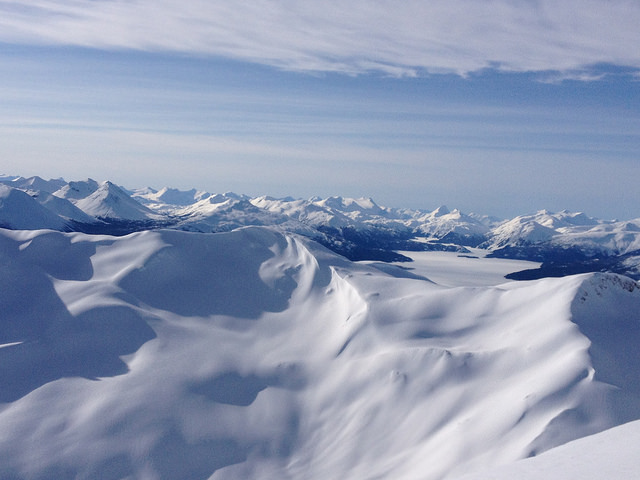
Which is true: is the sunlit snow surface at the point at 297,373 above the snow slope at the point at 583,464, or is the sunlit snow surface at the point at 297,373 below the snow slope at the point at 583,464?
below

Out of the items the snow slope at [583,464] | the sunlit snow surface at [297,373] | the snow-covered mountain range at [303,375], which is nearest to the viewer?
the snow slope at [583,464]

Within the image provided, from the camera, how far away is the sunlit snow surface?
46.4m

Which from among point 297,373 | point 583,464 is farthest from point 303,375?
point 583,464

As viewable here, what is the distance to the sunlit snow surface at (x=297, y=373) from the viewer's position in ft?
152

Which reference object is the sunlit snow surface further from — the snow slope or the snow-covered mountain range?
the snow slope

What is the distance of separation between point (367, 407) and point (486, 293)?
31264mm

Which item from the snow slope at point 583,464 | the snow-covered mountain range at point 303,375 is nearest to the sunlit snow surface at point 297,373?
the snow-covered mountain range at point 303,375

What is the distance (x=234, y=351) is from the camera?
74750mm

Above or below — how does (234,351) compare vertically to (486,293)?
below

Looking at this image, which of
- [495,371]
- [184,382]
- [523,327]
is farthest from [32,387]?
[523,327]

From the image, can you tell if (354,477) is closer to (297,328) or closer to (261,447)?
(261,447)

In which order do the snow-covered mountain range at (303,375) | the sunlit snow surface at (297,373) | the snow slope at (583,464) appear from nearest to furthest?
the snow slope at (583,464)
the snow-covered mountain range at (303,375)
the sunlit snow surface at (297,373)

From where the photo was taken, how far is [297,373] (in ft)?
226

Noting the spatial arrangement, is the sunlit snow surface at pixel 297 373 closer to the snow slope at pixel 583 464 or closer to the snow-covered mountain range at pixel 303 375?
the snow-covered mountain range at pixel 303 375
